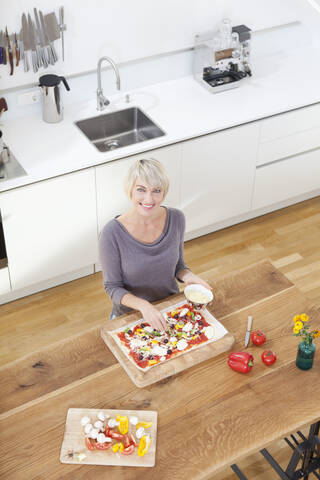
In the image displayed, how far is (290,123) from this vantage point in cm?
436

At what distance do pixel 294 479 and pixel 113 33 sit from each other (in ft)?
9.06

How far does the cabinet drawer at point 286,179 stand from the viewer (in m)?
4.54

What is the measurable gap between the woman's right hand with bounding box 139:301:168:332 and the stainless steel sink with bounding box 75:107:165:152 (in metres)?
1.76

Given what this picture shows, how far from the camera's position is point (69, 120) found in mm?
4027

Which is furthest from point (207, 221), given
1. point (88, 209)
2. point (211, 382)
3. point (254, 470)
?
point (211, 382)

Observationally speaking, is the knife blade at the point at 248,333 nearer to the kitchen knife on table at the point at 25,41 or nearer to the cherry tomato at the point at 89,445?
the cherry tomato at the point at 89,445

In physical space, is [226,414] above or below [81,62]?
below

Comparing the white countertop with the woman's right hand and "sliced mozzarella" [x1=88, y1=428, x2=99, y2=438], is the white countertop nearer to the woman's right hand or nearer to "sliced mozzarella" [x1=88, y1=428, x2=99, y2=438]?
the woman's right hand

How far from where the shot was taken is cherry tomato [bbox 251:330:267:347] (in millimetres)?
2545

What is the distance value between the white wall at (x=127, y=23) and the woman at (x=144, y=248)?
5.30 ft

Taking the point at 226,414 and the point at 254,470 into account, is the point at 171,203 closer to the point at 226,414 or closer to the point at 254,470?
the point at 254,470

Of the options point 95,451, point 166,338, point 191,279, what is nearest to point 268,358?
point 166,338

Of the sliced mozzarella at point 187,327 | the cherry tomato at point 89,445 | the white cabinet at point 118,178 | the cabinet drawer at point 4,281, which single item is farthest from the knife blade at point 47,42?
the cherry tomato at point 89,445

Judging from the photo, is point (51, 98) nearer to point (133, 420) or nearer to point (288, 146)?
point (288, 146)
